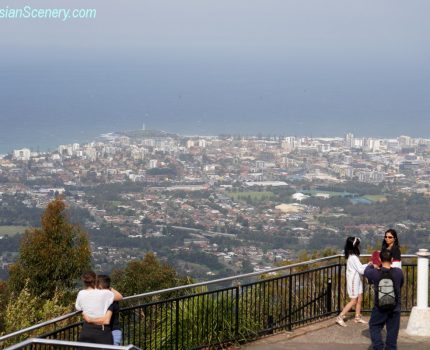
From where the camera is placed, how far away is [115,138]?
19262 centimetres

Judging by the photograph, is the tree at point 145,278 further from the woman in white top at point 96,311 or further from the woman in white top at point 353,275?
the woman in white top at point 96,311

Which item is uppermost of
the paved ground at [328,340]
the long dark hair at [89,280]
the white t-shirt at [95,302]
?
the long dark hair at [89,280]

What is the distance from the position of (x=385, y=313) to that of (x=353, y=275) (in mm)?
1572

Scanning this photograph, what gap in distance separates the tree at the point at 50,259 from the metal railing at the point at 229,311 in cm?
1224

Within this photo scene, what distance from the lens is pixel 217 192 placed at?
420 ft

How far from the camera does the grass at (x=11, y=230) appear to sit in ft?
284

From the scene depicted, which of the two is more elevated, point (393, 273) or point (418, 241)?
point (393, 273)

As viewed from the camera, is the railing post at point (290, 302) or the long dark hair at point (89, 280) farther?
the railing post at point (290, 302)

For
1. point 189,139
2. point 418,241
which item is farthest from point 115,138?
point 418,241

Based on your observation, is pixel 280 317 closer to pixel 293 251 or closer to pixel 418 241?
pixel 418 241

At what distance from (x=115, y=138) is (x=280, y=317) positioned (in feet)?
600

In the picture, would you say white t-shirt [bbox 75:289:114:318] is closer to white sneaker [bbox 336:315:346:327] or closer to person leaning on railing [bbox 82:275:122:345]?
person leaning on railing [bbox 82:275:122:345]

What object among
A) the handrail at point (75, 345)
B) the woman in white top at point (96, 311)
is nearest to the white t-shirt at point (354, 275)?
the woman in white top at point (96, 311)

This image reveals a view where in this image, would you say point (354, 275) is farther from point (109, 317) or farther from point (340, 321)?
point (109, 317)
